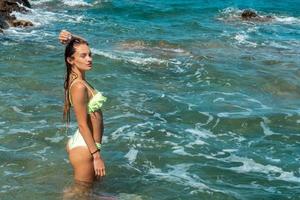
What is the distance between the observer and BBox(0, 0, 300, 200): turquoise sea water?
7.95m

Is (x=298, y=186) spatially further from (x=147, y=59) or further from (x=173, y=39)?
(x=173, y=39)

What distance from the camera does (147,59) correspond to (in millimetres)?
16266

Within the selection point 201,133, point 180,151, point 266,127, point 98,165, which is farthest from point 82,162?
point 266,127

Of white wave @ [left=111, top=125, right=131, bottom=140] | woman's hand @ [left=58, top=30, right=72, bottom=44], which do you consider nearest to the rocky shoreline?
white wave @ [left=111, top=125, right=131, bottom=140]

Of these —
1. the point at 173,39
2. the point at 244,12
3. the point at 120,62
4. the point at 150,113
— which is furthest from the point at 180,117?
the point at 244,12

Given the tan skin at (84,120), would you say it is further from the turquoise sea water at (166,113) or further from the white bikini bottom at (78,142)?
the turquoise sea water at (166,113)

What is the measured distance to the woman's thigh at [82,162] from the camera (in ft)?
20.4

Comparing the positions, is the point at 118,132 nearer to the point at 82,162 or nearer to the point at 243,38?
the point at 82,162

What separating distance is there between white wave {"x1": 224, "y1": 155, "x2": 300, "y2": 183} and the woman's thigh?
300 cm

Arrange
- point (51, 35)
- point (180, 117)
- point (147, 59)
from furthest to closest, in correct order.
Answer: point (51, 35) → point (147, 59) → point (180, 117)

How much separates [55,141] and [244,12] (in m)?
19.2

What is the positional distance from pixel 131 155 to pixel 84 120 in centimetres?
285

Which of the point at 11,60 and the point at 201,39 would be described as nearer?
the point at 11,60

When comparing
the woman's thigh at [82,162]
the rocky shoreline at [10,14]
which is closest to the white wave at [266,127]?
the woman's thigh at [82,162]
